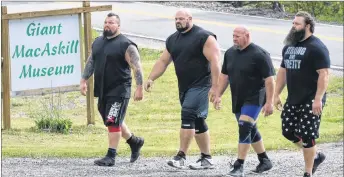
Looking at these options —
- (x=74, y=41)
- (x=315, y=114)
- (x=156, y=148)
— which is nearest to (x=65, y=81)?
(x=74, y=41)

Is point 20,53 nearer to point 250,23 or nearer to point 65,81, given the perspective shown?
point 65,81

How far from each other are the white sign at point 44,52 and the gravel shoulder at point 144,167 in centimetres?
301

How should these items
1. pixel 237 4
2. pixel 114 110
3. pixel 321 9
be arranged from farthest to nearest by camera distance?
pixel 237 4
pixel 321 9
pixel 114 110

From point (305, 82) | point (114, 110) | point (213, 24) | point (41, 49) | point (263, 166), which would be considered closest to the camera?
point (305, 82)

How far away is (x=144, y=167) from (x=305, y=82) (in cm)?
219

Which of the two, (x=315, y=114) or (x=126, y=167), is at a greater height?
(x=315, y=114)

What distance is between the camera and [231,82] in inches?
464

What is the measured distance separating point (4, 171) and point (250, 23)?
15.5 m

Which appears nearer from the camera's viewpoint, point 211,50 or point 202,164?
point 211,50

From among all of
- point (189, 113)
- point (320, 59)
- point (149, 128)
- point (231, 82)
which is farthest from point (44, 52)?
point (320, 59)

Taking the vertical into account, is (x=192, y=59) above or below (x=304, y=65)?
below

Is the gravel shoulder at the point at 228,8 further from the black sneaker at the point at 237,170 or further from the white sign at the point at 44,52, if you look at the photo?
the black sneaker at the point at 237,170

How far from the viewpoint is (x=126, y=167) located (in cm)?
1219

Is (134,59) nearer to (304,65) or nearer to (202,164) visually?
(202,164)
